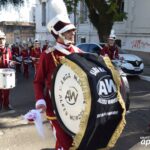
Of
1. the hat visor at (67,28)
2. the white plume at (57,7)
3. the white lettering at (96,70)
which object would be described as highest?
the white plume at (57,7)

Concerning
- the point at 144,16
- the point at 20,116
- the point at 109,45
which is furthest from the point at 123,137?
the point at 144,16

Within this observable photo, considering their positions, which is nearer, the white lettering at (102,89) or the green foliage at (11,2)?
the white lettering at (102,89)

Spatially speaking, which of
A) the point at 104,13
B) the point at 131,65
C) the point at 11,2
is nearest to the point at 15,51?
the point at 104,13

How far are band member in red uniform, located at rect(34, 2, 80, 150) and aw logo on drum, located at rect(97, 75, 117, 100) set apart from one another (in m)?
0.73

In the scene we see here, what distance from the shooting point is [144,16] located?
86.5ft

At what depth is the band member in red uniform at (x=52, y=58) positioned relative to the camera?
410cm

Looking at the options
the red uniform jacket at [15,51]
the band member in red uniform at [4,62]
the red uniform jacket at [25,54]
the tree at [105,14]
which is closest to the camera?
the band member in red uniform at [4,62]

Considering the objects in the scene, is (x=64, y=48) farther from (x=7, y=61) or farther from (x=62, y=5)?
(x=7, y=61)

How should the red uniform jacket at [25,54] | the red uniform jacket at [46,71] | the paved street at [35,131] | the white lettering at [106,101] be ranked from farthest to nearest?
the red uniform jacket at [25,54]
the paved street at [35,131]
the red uniform jacket at [46,71]
the white lettering at [106,101]

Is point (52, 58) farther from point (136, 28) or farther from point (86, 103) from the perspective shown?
point (136, 28)

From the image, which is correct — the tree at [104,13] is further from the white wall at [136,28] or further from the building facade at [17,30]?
the building facade at [17,30]

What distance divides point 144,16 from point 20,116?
1918 centimetres

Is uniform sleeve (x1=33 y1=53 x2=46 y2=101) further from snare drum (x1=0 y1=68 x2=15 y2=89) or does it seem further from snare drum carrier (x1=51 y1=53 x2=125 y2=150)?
snare drum (x1=0 y1=68 x2=15 y2=89)

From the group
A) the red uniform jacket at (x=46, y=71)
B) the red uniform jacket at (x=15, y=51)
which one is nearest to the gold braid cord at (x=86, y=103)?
the red uniform jacket at (x=46, y=71)
